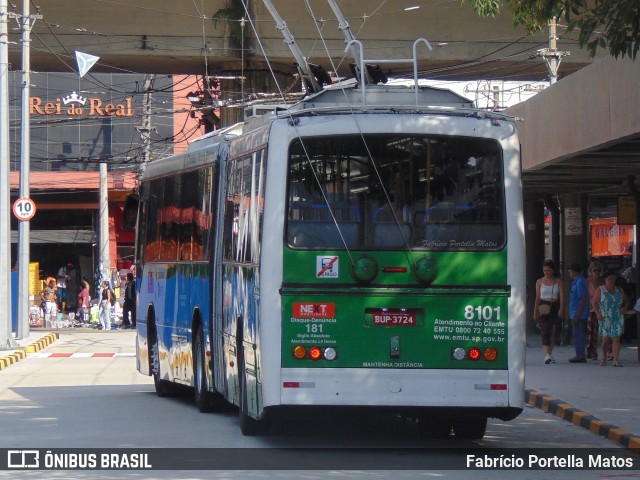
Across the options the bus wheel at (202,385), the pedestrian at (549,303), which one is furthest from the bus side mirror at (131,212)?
Result: the pedestrian at (549,303)

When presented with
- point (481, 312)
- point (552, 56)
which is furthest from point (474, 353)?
point (552, 56)

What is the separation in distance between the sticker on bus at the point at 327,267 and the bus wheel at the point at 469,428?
2363 mm

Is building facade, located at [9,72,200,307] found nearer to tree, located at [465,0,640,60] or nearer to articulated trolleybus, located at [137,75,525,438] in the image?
tree, located at [465,0,640,60]

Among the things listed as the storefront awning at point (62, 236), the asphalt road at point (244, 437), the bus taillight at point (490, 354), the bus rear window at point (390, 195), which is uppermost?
the storefront awning at point (62, 236)

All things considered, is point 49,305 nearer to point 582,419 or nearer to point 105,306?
point 105,306

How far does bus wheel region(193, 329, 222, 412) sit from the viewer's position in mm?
16672

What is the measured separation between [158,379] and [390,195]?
8020 mm

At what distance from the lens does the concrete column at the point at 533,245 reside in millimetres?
33625

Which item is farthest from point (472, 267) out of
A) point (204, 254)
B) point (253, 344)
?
point (204, 254)

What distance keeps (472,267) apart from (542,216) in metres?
22.9

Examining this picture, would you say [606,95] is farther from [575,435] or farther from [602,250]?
[602,250]

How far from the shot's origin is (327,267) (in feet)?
40.0

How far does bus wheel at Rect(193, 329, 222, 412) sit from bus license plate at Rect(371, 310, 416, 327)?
189 inches

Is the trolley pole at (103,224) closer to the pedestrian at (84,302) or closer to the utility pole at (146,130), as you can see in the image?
the pedestrian at (84,302)
